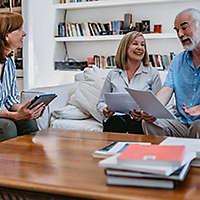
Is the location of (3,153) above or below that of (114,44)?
below

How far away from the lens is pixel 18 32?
8.43 ft

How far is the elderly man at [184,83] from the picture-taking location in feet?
Answer: 7.86

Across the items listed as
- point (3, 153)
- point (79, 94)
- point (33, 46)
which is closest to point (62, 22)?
point (33, 46)

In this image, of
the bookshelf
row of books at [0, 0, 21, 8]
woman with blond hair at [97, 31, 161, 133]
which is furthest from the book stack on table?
row of books at [0, 0, 21, 8]

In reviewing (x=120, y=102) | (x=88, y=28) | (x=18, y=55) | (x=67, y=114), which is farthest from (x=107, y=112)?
(x=18, y=55)

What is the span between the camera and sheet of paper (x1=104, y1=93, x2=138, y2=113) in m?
2.29

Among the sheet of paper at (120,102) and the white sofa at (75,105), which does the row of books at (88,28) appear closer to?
the white sofa at (75,105)

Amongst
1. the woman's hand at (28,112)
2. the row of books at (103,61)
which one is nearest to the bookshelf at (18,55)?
the row of books at (103,61)

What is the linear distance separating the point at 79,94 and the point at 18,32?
2.77 feet

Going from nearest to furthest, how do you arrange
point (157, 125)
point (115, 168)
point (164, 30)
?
point (115, 168) → point (157, 125) → point (164, 30)

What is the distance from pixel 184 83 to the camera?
98.2 inches

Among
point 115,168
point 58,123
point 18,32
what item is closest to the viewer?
point 115,168

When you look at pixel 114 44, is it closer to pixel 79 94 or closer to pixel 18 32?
pixel 79 94

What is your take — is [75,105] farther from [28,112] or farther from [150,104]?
[150,104]
